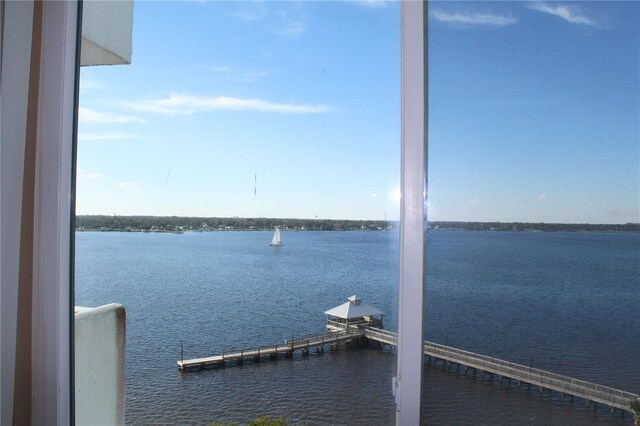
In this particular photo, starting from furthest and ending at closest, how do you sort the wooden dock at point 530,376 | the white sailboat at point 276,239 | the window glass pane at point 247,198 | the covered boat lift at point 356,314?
1. the white sailboat at point 276,239
2. the window glass pane at point 247,198
3. the covered boat lift at point 356,314
4. the wooden dock at point 530,376

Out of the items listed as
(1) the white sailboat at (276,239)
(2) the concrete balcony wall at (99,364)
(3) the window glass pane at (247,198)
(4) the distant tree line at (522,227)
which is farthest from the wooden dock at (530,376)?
(1) the white sailboat at (276,239)

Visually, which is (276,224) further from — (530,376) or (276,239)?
(530,376)

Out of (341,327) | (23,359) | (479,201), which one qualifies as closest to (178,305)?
(341,327)

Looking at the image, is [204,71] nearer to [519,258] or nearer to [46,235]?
[46,235]

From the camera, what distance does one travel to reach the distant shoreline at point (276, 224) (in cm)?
82

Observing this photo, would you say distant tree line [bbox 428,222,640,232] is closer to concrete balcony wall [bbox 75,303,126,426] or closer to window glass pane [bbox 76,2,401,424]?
window glass pane [bbox 76,2,401,424]

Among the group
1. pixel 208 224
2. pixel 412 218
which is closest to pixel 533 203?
pixel 412 218

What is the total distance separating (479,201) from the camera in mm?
866

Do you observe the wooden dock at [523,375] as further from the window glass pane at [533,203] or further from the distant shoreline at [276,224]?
the distant shoreline at [276,224]

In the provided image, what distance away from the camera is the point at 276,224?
7.81 ft

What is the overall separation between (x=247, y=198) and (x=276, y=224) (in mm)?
489

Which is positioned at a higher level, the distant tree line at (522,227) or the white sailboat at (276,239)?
the distant tree line at (522,227)

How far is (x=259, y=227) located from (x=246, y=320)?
353cm

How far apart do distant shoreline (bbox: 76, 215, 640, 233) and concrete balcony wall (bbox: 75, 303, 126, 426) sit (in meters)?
0.30
